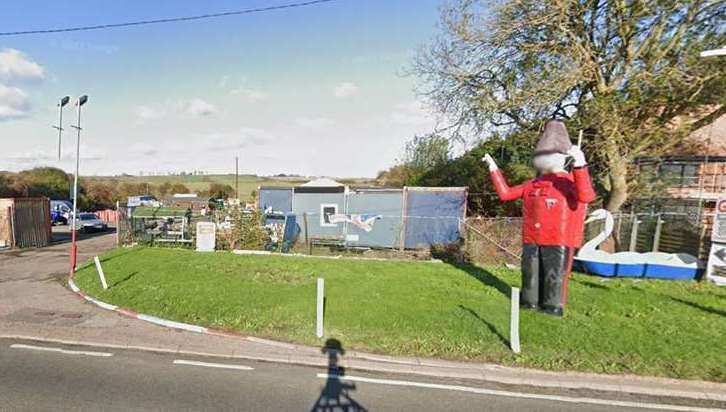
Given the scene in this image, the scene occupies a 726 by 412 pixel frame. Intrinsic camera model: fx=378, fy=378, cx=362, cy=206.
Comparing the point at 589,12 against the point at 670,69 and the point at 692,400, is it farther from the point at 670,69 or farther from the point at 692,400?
the point at 692,400

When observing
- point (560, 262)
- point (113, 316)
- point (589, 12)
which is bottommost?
point (113, 316)

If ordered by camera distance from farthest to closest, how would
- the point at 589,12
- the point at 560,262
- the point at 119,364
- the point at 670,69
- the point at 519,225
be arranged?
the point at 519,225, the point at 589,12, the point at 670,69, the point at 560,262, the point at 119,364

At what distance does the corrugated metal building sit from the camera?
16.5m

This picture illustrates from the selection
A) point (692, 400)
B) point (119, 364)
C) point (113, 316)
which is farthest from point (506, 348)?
point (113, 316)

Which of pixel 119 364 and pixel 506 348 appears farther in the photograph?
pixel 506 348

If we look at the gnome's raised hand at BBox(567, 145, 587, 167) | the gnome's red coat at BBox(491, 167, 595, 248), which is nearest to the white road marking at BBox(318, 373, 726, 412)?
the gnome's red coat at BBox(491, 167, 595, 248)

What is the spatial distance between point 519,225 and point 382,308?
721cm

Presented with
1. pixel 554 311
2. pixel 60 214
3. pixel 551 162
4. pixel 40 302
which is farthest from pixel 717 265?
pixel 60 214

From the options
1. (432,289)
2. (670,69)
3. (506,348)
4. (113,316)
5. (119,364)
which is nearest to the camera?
(119,364)

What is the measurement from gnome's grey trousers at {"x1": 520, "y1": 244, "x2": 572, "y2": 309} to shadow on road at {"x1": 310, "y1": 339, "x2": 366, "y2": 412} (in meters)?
3.78

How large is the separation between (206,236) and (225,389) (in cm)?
1091

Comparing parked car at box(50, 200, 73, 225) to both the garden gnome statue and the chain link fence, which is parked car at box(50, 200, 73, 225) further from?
the garden gnome statue

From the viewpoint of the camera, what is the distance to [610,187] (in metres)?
12.6

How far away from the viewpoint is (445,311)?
277 inches
